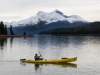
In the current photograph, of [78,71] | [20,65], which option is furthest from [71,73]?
[20,65]

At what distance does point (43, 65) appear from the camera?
46.2 meters

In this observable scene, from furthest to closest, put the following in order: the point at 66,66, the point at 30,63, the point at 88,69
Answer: the point at 30,63
the point at 66,66
the point at 88,69

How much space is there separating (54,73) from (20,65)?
10394 mm

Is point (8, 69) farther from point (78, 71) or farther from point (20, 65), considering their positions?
point (78, 71)

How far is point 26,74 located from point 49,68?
628 cm

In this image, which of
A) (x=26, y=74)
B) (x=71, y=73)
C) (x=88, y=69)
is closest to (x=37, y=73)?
(x=26, y=74)

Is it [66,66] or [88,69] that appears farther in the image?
[66,66]

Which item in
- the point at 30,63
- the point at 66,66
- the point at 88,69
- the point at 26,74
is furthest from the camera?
the point at 30,63

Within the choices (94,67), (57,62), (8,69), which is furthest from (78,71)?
(8,69)

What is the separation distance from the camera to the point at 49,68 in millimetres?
43000

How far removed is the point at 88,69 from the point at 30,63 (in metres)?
12.8

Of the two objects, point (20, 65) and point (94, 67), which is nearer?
point (94, 67)

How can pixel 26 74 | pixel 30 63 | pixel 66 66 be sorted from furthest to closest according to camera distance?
pixel 30 63
pixel 66 66
pixel 26 74

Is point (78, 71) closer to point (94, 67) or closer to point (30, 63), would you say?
point (94, 67)
